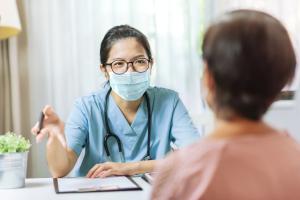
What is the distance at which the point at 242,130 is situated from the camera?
0.73 metres

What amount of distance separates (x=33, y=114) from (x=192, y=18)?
1.01 m

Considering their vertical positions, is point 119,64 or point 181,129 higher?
point 119,64

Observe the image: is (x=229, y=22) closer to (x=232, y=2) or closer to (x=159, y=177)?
(x=159, y=177)

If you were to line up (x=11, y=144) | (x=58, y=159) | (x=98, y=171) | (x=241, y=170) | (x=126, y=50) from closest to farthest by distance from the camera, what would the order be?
(x=241, y=170)
(x=11, y=144)
(x=98, y=171)
(x=58, y=159)
(x=126, y=50)

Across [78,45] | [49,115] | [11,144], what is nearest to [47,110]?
[49,115]

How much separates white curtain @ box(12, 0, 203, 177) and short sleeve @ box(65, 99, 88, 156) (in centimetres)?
71

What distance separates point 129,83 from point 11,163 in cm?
59

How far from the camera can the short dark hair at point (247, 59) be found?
699 millimetres

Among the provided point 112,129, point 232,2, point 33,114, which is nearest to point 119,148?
point 112,129

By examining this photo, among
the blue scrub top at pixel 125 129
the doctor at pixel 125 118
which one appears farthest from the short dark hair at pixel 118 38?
the blue scrub top at pixel 125 129

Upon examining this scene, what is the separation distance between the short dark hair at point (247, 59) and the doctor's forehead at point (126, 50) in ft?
3.50

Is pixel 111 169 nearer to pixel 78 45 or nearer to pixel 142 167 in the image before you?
pixel 142 167

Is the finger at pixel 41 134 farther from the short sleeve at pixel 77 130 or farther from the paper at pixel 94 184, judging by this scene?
the short sleeve at pixel 77 130

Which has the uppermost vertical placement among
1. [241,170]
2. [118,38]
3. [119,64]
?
[118,38]
